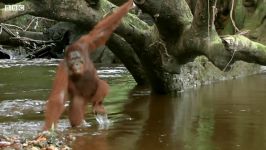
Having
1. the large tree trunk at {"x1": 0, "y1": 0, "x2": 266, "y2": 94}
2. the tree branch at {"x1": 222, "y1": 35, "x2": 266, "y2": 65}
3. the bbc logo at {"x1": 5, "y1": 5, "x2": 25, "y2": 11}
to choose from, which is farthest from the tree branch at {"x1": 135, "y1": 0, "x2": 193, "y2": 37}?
the bbc logo at {"x1": 5, "y1": 5, "x2": 25, "y2": 11}

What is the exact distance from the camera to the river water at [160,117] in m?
6.93

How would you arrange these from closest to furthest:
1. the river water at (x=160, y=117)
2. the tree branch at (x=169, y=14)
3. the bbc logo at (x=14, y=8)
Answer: the bbc logo at (x=14, y=8) < the river water at (x=160, y=117) < the tree branch at (x=169, y=14)

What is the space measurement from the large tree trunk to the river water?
0.55m

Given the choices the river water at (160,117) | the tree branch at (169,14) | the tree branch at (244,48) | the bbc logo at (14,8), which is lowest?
the river water at (160,117)

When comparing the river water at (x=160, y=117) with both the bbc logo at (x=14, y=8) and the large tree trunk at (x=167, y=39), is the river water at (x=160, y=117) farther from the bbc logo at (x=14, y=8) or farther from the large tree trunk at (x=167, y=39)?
the bbc logo at (x=14, y=8)

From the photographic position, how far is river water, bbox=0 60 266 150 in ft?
22.7

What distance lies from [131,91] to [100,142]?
17.3 ft

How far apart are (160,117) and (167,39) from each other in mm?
1873

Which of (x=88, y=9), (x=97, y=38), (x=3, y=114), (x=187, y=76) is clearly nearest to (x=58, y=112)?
(x=97, y=38)

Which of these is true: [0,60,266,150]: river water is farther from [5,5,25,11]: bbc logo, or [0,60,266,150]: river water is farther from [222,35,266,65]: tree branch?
[5,5,25,11]: bbc logo

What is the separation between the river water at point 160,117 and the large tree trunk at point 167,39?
546 millimetres

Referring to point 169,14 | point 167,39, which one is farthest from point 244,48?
point 167,39

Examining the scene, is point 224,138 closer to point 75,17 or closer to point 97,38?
point 75,17

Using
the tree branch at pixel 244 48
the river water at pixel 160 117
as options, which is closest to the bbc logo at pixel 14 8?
the river water at pixel 160 117
